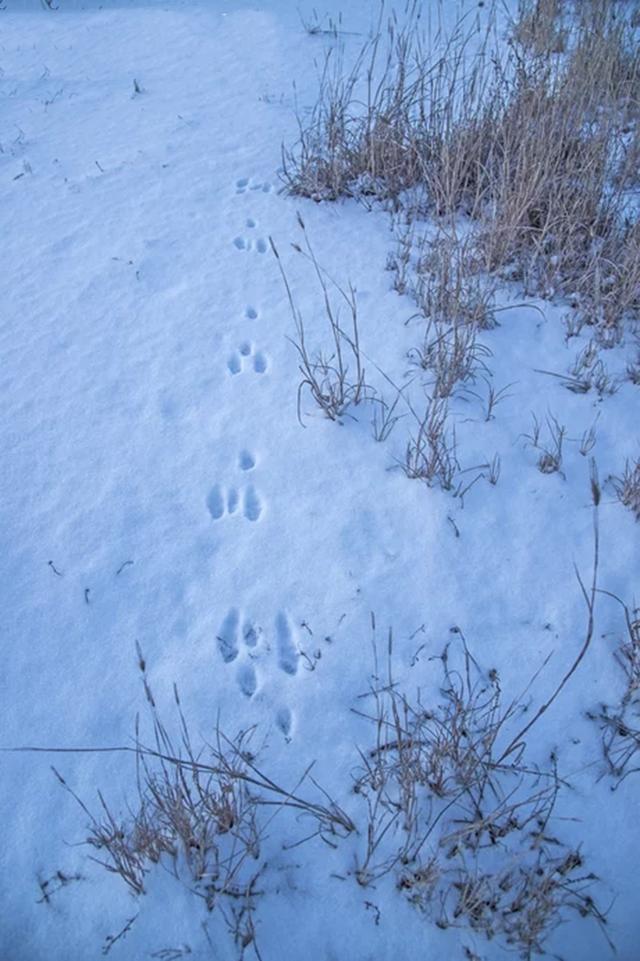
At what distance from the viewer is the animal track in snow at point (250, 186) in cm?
305

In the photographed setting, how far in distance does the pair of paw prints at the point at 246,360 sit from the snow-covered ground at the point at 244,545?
16 millimetres

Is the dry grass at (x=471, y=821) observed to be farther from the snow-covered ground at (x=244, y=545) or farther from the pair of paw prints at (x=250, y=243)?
the pair of paw prints at (x=250, y=243)

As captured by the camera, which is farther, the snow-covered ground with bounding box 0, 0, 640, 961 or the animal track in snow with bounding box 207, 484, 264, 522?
the animal track in snow with bounding box 207, 484, 264, 522

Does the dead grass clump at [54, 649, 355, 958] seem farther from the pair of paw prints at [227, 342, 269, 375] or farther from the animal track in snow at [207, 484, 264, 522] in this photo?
the pair of paw prints at [227, 342, 269, 375]

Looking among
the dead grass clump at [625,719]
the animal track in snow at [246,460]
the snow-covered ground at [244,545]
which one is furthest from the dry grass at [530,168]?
the dead grass clump at [625,719]

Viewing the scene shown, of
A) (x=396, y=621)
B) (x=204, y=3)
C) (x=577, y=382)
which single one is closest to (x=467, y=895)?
(x=396, y=621)

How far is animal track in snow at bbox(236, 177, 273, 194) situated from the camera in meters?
3.05

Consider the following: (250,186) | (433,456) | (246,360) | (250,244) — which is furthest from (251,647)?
(250,186)

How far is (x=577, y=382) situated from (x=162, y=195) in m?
1.97

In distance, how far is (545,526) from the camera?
75.6 inches

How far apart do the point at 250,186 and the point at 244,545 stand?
6.28 ft

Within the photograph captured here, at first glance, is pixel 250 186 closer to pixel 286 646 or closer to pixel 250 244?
pixel 250 244

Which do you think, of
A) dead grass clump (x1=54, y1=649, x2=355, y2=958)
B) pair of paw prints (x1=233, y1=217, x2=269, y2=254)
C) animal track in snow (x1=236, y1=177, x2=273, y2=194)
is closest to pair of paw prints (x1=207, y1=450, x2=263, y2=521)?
dead grass clump (x1=54, y1=649, x2=355, y2=958)

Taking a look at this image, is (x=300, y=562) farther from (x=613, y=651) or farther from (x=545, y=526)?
(x=613, y=651)
